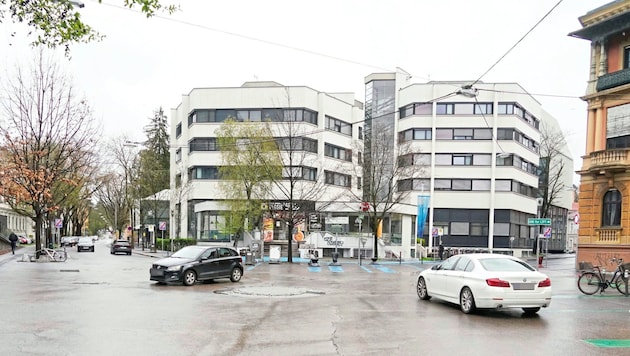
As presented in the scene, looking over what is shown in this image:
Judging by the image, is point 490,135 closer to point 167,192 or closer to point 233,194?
point 233,194

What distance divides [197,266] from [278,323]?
30.6 feet

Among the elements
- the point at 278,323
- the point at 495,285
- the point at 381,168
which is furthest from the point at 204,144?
the point at 495,285

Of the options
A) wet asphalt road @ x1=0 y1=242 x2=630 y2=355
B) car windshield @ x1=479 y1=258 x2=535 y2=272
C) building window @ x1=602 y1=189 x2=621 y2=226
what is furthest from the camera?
building window @ x1=602 y1=189 x2=621 y2=226

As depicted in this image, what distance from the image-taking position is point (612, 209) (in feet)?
99.2

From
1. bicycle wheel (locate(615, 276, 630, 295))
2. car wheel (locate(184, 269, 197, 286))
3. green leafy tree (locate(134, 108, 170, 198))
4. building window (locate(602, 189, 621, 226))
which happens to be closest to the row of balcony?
building window (locate(602, 189, 621, 226))

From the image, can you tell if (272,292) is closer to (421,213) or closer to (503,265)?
(503,265)

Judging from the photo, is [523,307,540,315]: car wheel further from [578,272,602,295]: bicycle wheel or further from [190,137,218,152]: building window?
[190,137,218,152]: building window

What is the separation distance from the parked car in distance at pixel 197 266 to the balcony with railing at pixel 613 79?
23.4 metres

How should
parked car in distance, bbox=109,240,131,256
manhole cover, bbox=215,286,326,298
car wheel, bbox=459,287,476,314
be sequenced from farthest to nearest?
parked car in distance, bbox=109,240,131,256 → manhole cover, bbox=215,286,326,298 → car wheel, bbox=459,287,476,314

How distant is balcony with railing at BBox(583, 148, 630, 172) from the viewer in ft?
95.4

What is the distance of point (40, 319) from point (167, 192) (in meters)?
49.6

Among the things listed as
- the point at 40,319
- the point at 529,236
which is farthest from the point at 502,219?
the point at 40,319

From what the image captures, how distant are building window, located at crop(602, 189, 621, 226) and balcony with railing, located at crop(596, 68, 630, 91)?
5978 millimetres

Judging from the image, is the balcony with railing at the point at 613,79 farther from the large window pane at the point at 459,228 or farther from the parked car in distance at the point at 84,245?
the parked car in distance at the point at 84,245
